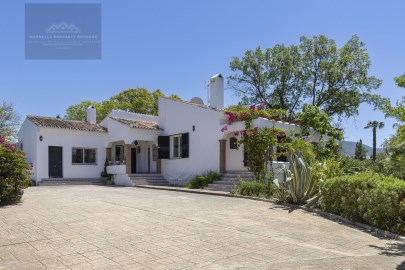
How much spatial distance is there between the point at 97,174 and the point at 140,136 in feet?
16.5

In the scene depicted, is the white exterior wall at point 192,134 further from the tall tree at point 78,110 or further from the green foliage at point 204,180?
the tall tree at point 78,110

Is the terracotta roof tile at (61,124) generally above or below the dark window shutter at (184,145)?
above

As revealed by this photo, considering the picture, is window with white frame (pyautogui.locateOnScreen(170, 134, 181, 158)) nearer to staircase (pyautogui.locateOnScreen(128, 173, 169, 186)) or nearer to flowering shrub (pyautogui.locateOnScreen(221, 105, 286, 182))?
staircase (pyautogui.locateOnScreen(128, 173, 169, 186))

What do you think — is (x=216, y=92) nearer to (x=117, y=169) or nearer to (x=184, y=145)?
(x=184, y=145)

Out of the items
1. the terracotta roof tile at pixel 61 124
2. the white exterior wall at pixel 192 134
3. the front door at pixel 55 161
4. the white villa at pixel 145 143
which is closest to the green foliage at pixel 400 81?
the white villa at pixel 145 143

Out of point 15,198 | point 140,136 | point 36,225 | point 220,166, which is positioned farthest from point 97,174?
point 36,225

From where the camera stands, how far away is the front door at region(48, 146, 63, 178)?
23.6 m

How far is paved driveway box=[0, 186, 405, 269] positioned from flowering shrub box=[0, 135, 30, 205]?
1.29m

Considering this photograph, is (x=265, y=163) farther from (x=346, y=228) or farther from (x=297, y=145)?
(x=346, y=228)

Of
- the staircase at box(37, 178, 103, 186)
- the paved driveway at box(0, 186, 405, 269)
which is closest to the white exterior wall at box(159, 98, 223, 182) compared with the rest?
the staircase at box(37, 178, 103, 186)

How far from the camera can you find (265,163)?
50.0 feet

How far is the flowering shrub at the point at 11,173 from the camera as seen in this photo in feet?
39.0

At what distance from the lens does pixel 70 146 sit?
24.4m

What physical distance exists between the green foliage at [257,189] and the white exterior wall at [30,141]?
14207mm
